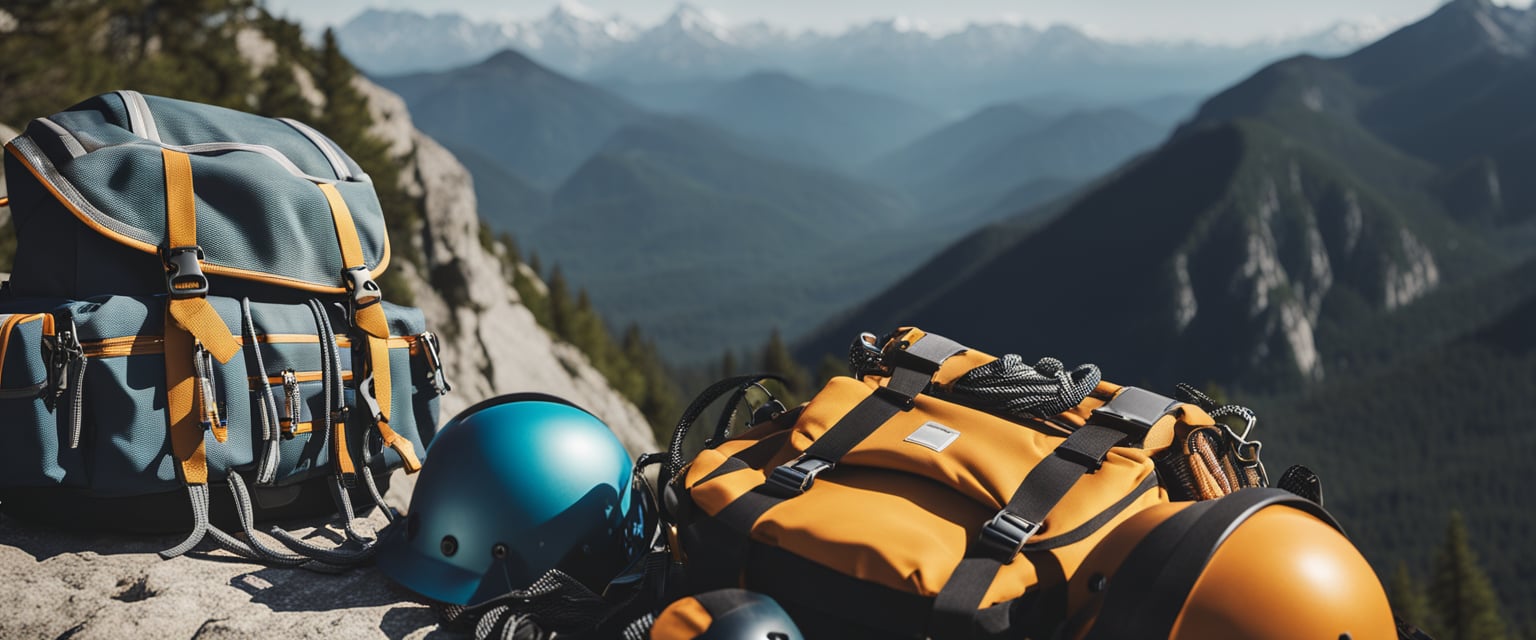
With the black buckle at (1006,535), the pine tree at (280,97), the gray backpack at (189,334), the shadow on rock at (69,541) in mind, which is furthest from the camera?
the pine tree at (280,97)

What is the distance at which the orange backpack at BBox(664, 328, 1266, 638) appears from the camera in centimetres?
331

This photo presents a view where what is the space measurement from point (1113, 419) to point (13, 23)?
25.1m

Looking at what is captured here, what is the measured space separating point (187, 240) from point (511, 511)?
228 centimetres

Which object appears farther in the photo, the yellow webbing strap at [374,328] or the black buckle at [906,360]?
the yellow webbing strap at [374,328]

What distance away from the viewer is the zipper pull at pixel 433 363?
18.8ft

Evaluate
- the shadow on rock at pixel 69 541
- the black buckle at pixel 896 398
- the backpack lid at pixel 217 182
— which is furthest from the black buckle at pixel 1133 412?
the shadow on rock at pixel 69 541

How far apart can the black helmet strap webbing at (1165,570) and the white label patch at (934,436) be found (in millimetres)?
963

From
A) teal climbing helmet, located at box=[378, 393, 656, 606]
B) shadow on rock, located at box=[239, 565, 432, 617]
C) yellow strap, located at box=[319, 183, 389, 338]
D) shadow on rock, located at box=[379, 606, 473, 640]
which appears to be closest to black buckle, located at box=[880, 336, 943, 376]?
teal climbing helmet, located at box=[378, 393, 656, 606]

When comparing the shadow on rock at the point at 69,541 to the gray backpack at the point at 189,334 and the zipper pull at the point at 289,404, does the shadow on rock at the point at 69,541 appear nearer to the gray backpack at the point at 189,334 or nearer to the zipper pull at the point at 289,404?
the gray backpack at the point at 189,334

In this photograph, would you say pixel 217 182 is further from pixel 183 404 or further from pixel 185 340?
pixel 183 404

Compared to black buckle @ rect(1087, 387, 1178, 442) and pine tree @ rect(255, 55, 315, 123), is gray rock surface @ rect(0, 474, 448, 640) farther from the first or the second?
pine tree @ rect(255, 55, 315, 123)

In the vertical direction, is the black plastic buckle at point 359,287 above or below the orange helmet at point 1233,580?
below

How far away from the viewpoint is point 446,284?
31156mm

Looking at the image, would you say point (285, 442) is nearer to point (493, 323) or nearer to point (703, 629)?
point (703, 629)
